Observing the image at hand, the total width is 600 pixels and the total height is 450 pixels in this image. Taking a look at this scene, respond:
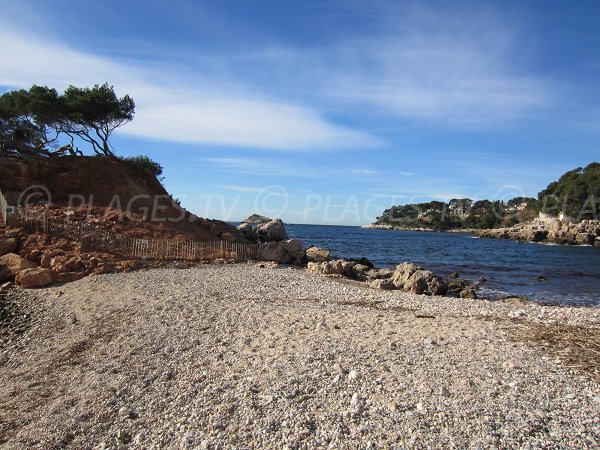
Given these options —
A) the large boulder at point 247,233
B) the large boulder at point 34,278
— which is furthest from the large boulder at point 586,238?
the large boulder at point 34,278

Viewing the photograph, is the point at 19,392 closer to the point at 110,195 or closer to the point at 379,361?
the point at 379,361

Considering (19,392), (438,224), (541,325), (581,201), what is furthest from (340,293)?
(438,224)

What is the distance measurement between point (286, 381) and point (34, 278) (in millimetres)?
12803

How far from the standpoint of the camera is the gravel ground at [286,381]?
16.6 feet

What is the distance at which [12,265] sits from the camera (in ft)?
52.4

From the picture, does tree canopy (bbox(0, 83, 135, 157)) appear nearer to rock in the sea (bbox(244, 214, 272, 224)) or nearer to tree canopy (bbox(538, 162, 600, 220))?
rock in the sea (bbox(244, 214, 272, 224))

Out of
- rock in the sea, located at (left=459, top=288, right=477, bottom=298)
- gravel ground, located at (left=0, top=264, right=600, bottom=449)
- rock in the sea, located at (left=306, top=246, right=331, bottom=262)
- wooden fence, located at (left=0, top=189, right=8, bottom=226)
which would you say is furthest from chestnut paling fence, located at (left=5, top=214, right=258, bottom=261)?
rock in the sea, located at (left=459, top=288, right=477, bottom=298)

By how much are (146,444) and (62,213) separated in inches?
874

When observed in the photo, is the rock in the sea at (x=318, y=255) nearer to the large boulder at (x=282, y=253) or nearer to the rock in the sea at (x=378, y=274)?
the large boulder at (x=282, y=253)

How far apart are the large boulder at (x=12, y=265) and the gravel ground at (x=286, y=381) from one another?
16.9 feet

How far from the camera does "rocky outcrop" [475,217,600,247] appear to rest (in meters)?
74.9

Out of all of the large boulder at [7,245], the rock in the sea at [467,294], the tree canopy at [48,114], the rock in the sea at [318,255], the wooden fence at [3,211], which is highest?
the tree canopy at [48,114]

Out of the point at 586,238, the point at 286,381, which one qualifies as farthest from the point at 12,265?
the point at 586,238

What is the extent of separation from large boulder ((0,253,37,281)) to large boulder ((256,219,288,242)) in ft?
62.7
